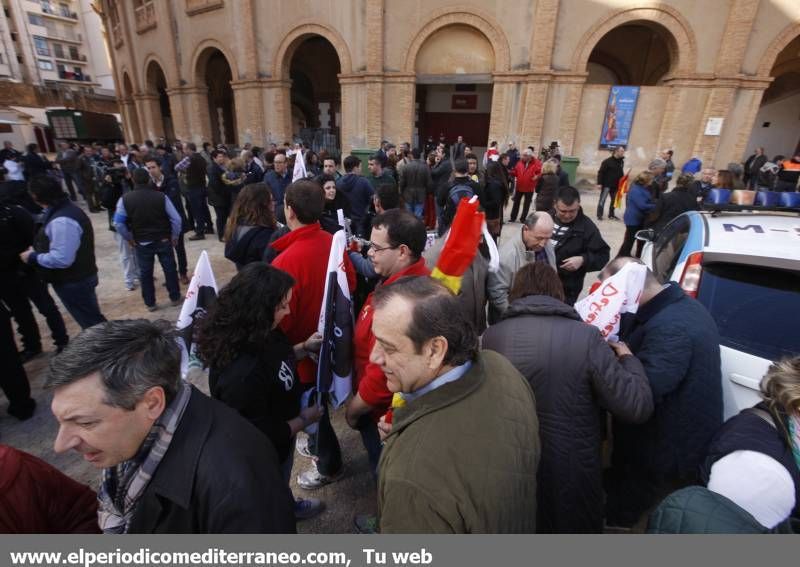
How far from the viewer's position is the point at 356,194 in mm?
5578

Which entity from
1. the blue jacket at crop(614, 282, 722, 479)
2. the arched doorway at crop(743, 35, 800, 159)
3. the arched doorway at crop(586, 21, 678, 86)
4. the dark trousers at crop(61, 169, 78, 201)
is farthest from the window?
the arched doorway at crop(743, 35, 800, 159)

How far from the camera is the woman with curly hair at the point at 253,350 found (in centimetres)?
172

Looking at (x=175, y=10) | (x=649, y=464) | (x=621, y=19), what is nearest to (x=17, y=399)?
(x=649, y=464)

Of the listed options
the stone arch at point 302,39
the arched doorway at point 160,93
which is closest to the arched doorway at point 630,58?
the stone arch at point 302,39

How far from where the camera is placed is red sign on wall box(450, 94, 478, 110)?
17.9m

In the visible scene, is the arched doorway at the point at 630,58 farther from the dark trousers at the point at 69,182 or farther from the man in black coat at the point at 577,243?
the dark trousers at the point at 69,182

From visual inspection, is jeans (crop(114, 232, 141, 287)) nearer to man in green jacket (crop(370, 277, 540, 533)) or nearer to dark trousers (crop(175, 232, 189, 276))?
dark trousers (crop(175, 232, 189, 276))

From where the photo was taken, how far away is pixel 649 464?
2234 millimetres

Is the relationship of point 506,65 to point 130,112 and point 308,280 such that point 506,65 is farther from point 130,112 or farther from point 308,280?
point 130,112

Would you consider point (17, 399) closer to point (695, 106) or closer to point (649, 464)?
point (649, 464)

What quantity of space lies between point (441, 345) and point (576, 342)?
2.51ft

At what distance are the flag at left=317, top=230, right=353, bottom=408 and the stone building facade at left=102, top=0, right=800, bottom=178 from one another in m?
13.4

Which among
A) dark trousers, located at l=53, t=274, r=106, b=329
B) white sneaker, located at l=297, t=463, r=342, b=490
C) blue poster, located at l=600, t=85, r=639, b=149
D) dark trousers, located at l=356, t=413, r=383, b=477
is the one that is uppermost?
blue poster, located at l=600, t=85, r=639, b=149

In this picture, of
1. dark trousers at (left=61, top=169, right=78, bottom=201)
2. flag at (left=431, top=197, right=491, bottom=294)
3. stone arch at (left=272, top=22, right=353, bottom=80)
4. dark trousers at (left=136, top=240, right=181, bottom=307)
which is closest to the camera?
flag at (left=431, top=197, right=491, bottom=294)
